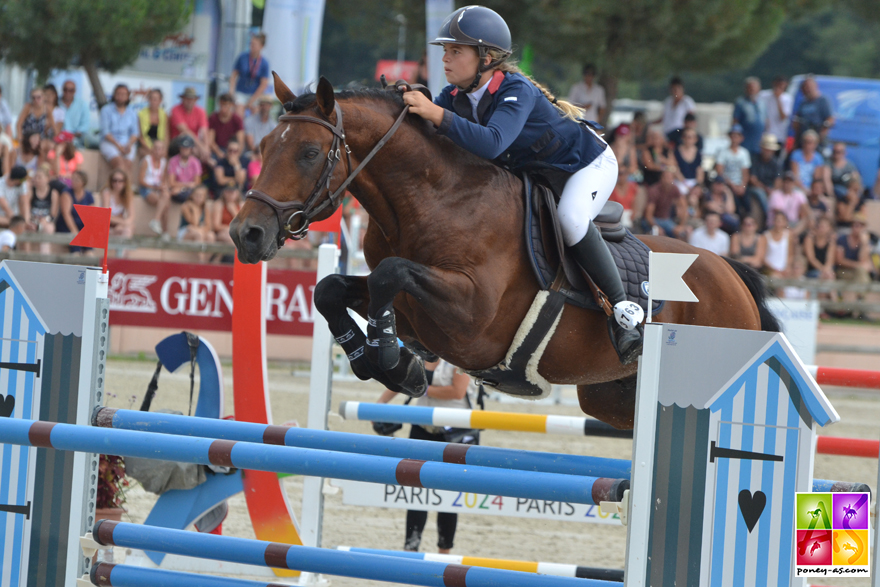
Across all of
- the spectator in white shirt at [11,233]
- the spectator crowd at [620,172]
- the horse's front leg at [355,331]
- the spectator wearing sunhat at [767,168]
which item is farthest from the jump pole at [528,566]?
the spectator wearing sunhat at [767,168]

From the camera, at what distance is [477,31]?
3.36 metres

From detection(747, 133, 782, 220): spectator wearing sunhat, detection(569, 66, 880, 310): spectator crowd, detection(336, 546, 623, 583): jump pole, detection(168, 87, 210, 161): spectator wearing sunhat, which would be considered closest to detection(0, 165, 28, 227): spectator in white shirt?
detection(168, 87, 210, 161): spectator wearing sunhat

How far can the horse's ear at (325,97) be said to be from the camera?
3084 mm

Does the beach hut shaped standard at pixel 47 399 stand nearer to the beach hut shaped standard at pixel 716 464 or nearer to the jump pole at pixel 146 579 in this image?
the jump pole at pixel 146 579

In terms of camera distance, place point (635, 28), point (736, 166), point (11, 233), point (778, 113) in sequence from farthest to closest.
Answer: point (635, 28) → point (778, 113) → point (736, 166) → point (11, 233)

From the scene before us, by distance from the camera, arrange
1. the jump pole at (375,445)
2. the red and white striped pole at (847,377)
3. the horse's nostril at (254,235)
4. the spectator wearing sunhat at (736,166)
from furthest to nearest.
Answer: the spectator wearing sunhat at (736,166) → the red and white striped pole at (847,377) → the horse's nostril at (254,235) → the jump pole at (375,445)

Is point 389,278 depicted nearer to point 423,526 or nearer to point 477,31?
point 477,31

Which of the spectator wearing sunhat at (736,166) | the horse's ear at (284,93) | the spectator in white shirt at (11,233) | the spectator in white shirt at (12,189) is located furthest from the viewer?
the spectator wearing sunhat at (736,166)

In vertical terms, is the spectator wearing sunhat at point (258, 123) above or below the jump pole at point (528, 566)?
above

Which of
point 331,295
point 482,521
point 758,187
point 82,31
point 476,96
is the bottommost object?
point 482,521

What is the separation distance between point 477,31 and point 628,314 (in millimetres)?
1105

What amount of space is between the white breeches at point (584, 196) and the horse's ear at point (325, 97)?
0.90 metres

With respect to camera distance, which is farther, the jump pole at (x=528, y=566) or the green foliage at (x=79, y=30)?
the green foliage at (x=79, y=30)

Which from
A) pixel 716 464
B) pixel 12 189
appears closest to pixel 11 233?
pixel 12 189
